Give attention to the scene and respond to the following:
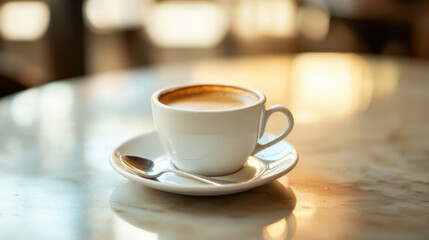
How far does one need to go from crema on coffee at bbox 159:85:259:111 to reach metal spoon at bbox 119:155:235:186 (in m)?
0.08

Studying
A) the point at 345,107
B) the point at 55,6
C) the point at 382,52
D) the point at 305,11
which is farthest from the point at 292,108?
the point at 305,11

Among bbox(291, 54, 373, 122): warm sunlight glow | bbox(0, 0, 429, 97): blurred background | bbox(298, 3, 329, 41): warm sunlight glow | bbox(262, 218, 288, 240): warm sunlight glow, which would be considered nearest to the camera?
bbox(262, 218, 288, 240): warm sunlight glow

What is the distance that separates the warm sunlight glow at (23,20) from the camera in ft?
8.82

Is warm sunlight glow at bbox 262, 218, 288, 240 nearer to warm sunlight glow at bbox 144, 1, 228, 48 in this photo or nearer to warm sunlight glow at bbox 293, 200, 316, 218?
warm sunlight glow at bbox 293, 200, 316, 218

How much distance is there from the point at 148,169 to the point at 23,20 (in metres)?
2.35

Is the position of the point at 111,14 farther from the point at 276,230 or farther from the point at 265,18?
the point at 276,230

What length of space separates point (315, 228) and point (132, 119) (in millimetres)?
501

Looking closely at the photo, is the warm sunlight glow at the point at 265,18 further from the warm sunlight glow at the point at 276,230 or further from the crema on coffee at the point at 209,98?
the warm sunlight glow at the point at 276,230

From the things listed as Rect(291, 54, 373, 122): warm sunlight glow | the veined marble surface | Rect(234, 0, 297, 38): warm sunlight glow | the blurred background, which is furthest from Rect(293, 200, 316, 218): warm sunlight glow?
Rect(234, 0, 297, 38): warm sunlight glow

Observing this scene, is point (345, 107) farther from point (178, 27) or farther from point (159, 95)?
point (178, 27)

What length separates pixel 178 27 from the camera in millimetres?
3021

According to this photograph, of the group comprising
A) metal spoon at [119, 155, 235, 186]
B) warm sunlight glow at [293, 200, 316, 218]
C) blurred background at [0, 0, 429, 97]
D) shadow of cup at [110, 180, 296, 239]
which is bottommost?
blurred background at [0, 0, 429, 97]

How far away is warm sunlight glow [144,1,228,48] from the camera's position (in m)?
3.00

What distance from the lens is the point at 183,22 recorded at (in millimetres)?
2992
